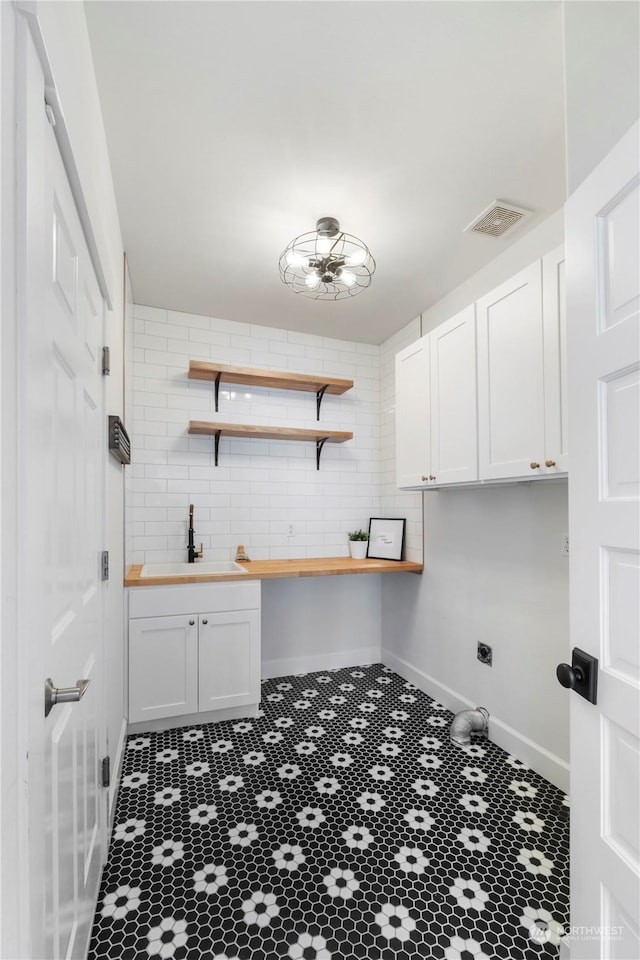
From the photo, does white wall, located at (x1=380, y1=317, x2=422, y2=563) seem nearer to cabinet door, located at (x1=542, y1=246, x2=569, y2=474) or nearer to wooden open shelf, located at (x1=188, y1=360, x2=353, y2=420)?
wooden open shelf, located at (x1=188, y1=360, x2=353, y2=420)

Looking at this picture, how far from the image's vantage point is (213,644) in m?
2.71

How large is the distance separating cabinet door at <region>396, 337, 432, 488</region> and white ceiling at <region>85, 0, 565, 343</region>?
52cm

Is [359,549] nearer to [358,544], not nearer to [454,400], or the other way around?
[358,544]

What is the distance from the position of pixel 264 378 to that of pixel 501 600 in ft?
6.73

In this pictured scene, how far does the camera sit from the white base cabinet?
8.42 ft

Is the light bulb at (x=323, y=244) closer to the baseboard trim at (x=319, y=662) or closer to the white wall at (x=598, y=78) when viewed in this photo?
the white wall at (x=598, y=78)

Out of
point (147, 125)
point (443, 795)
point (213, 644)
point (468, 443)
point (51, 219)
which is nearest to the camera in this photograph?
point (51, 219)

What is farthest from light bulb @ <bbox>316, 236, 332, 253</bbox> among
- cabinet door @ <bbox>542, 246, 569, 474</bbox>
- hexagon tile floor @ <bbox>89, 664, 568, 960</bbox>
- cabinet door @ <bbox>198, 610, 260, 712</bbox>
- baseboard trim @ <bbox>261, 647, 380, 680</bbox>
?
baseboard trim @ <bbox>261, 647, 380, 680</bbox>

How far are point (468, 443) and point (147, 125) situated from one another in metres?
1.84

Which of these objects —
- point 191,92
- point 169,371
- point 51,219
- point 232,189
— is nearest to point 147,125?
point 191,92

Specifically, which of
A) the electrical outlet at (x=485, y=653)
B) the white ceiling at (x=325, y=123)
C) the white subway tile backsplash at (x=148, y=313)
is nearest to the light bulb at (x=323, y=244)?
the white ceiling at (x=325, y=123)

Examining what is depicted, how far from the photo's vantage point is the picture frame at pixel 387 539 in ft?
11.4

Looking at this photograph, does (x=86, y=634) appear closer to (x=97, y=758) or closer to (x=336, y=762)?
(x=97, y=758)

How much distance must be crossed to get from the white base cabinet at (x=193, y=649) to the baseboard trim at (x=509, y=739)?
1.15 m
